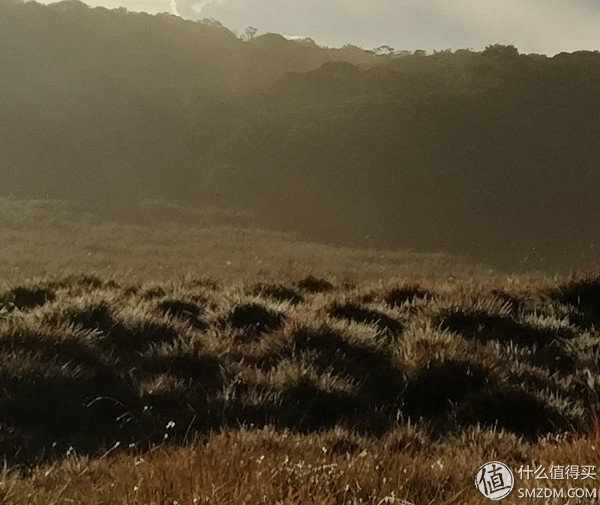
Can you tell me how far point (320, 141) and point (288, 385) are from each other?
23516 millimetres

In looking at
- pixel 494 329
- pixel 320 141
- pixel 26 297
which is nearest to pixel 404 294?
pixel 494 329

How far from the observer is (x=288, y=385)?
586 centimetres

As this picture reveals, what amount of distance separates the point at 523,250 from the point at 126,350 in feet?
48.2

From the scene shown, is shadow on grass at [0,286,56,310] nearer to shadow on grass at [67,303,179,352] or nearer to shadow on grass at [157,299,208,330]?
shadow on grass at [67,303,179,352]

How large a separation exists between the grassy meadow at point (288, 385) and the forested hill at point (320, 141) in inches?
416

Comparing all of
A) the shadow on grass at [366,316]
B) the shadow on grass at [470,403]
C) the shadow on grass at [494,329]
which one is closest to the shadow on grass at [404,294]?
the shadow on grass at [366,316]

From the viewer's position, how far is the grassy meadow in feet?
12.6

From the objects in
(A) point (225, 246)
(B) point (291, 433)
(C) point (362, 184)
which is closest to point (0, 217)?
(A) point (225, 246)

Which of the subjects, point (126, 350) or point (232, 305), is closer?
point (126, 350)

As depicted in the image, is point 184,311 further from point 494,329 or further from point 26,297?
point 494,329

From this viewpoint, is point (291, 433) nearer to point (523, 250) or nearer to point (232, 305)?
point (232, 305)

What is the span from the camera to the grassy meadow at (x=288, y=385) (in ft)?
12.6

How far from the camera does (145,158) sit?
29.7 meters

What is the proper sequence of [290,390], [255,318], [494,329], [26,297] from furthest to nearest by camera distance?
1. [26,297]
2. [255,318]
3. [494,329]
4. [290,390]
